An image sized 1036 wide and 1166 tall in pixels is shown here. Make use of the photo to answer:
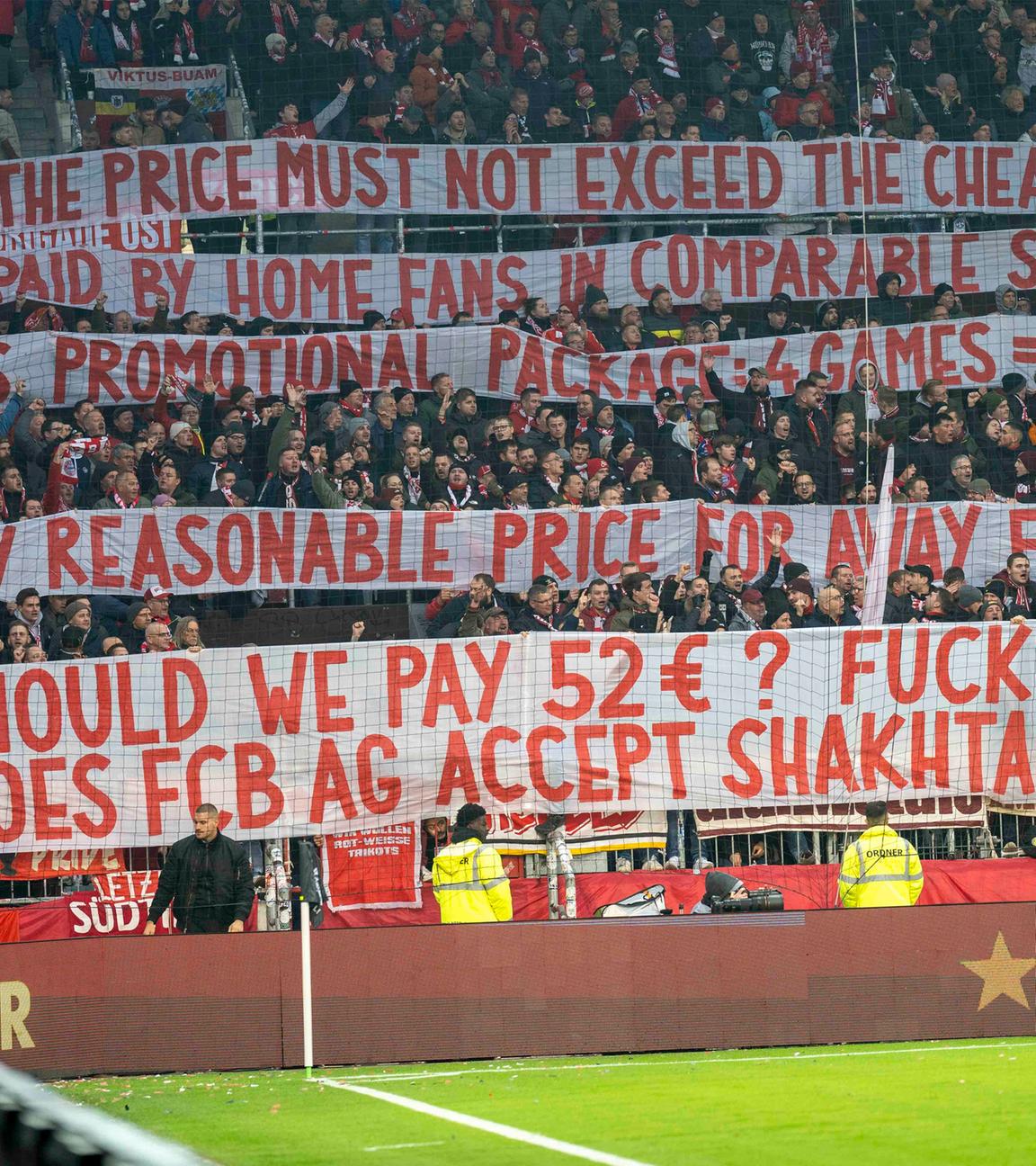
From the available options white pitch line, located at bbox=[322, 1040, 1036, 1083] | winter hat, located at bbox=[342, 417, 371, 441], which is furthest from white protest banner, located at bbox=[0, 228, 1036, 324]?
white pitch line, located at bbox=[322, 1040, 1036, 1083]

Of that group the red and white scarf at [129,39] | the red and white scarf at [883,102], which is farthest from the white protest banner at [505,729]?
the red and white scarf at [129,39]

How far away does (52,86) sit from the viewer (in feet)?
70.6

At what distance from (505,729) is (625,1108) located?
5.88 metres

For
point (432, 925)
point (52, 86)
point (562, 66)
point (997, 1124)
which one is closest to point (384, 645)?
point (432, 925)

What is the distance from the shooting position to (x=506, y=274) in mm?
18000

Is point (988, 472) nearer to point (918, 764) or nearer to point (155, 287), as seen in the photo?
point (918, 764)

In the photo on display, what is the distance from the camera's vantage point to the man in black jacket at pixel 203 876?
1201 centimetres

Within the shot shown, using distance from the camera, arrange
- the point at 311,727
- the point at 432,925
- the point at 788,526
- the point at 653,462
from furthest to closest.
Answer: the point at 653,462, the point at 788,526, the point at 311,727, the point at 432,925

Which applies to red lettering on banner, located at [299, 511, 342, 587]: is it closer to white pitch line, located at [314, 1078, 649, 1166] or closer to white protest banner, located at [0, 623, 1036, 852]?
white protest banner, located at [0, 623, 1036, 852]

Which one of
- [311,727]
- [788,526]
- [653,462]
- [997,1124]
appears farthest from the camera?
[653,462]

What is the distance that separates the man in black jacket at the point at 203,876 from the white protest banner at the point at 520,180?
25.5 feet

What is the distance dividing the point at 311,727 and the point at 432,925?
11.1 ft

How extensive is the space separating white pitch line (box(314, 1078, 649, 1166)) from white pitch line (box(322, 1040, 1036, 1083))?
0.46 metres

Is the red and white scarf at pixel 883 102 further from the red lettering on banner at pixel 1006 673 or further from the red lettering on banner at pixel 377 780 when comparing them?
the red lettering on banner at pixel 377 780
